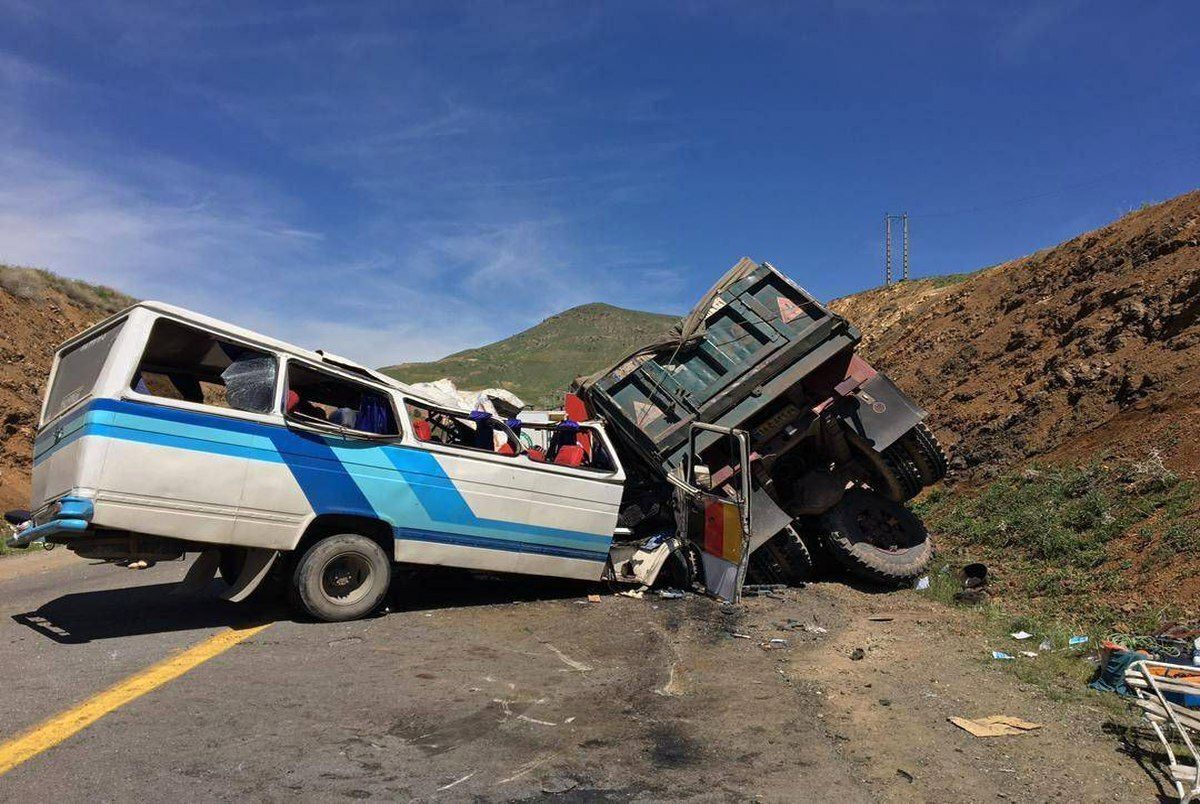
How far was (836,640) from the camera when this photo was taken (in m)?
6.52

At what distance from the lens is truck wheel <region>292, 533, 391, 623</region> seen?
19.8ft

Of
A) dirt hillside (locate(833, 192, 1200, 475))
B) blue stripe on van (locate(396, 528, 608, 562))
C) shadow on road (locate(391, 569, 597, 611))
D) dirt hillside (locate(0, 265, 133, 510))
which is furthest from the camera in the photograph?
dirt hillside (locate(0, 265, 133, 510))

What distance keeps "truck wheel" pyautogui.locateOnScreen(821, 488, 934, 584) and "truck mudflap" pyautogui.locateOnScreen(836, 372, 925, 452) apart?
825 mm

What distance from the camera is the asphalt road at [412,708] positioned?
344 cm

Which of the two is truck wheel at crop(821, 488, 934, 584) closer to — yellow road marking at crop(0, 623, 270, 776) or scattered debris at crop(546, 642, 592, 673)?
scattered debris at crop(546, 642, 592, 673)

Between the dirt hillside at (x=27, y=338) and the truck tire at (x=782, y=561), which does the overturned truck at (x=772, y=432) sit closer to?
the truck tire at (x=782, y=561)

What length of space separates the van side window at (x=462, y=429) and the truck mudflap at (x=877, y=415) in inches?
143

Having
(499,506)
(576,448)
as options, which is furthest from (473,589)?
(576,448)

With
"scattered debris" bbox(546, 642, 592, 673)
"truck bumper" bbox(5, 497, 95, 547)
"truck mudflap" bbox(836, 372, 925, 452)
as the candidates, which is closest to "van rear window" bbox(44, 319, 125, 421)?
"truck bumper" bbox(5, 497, 95, 547)

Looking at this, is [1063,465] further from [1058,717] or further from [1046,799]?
[1046,799]

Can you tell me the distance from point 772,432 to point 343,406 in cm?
431

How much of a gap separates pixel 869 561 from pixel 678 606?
244 cm

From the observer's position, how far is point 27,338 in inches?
798

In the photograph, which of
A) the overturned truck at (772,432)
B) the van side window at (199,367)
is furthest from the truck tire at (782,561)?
the van side window at (199,367)
